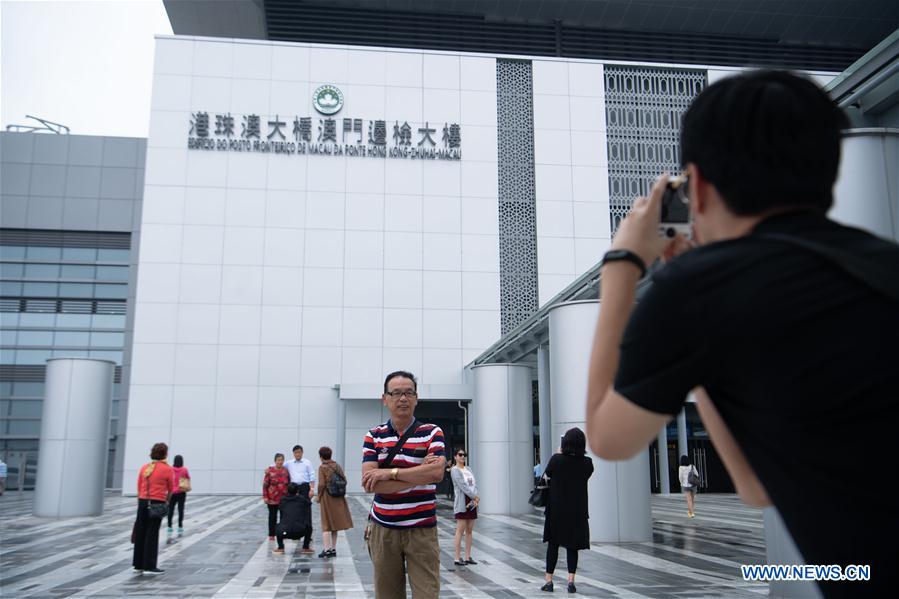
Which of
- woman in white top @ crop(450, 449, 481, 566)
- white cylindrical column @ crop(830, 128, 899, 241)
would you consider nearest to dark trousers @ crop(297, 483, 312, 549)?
woman in white top @ crop(450, 449, 481, 566)

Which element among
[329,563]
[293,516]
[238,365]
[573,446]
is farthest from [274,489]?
[238,365]

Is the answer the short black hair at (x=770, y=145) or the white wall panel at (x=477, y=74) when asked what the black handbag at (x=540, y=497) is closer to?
the short black hair at (x=770, y=145)

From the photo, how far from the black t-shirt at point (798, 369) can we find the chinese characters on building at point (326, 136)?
3413cm

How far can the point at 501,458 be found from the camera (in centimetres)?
2169

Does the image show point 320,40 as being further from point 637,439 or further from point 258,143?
point 637,439

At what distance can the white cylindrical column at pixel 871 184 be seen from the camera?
705 centimetres

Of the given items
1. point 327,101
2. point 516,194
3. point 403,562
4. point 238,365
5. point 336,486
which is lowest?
point 336,486

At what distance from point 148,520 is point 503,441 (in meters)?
12.4

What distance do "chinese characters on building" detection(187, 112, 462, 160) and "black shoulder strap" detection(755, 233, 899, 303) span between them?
34.2 meters

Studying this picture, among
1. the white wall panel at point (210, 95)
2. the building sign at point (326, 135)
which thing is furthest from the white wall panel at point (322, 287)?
the white wall panel at point (210, 95)

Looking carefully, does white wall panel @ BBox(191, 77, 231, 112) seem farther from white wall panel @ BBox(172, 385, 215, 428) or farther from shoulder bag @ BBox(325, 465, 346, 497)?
shoulder bag @ BBox(325, 465, 346, 497)

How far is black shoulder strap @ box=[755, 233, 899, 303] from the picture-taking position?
1014 mm

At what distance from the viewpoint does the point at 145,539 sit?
35.7 ft

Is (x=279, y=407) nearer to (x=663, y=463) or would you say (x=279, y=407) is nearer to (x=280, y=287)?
(x=280, y=287)
